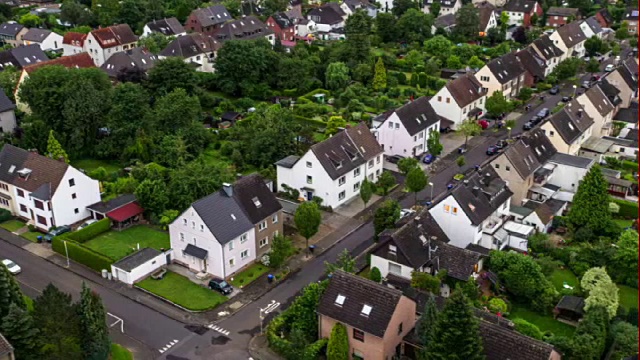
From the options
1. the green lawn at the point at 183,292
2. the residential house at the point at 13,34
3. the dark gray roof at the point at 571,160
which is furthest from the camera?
the residential house at the point at 13,34

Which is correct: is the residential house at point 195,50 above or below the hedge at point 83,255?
above

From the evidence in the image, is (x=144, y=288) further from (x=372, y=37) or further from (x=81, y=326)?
(x=372, y=37)

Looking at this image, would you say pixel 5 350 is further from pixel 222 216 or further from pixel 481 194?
pixel 481 194

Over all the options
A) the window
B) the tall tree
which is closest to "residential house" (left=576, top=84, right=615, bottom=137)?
the tall tree

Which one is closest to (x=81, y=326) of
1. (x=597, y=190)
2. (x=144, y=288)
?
(x=144, y=288)

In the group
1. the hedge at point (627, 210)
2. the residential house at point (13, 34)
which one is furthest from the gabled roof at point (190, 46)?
the hedge at point (627, 210)

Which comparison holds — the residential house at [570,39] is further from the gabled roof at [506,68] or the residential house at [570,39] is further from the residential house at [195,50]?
the residential house at [195,50]
